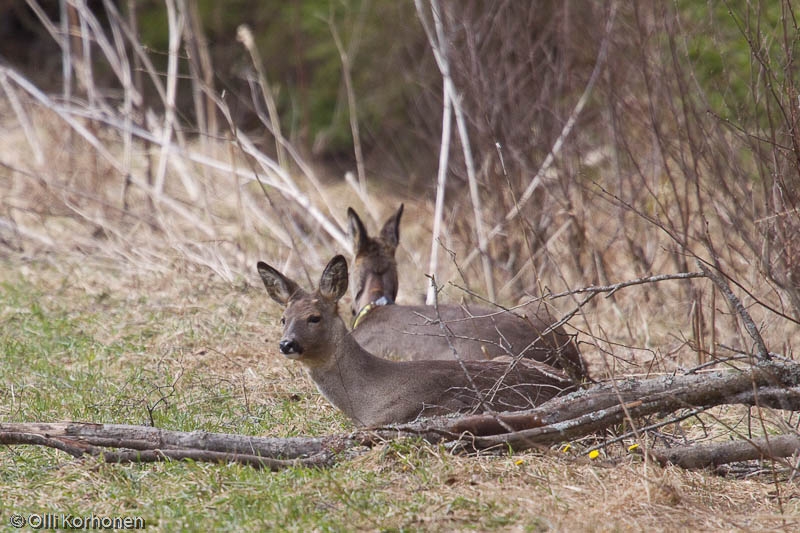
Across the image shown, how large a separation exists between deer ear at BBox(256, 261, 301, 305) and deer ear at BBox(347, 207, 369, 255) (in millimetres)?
2014

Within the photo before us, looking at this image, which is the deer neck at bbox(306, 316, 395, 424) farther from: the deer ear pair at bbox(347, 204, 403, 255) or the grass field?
the deer ear pair at bbox(347, 204, 403, 255)

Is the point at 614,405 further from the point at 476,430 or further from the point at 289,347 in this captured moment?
the point at 289,347

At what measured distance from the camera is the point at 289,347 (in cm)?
494

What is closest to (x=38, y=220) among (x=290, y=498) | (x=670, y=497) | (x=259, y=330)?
(x=259, y=330)

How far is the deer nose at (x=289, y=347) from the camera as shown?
194 inches

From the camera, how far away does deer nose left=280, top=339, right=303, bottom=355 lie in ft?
16.2

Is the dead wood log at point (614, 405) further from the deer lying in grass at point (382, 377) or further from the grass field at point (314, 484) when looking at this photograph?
the deer lying in grass at point (382, 377)

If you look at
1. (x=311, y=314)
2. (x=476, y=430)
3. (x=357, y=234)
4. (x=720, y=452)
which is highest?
(x=357, y=234)

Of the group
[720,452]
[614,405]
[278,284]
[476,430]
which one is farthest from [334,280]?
[720,452]

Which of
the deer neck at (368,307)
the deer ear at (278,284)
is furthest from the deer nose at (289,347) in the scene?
the deer neck at (368,307)

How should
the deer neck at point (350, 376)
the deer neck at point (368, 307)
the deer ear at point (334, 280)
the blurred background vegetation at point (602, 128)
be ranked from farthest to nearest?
the deer neck at point (368, 307) → the blurred background vegetation at point (602, 128) → the deer ear at point (334, 280) → the deer neck at point (350, 376)

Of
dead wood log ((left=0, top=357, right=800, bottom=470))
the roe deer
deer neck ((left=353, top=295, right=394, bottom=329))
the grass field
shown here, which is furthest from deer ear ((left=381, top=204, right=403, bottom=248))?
dead wood log ((left=0, top=357, right=800, bottom=470))

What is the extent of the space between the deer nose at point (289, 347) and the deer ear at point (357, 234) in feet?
8.19

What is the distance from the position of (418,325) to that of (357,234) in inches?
83.3
